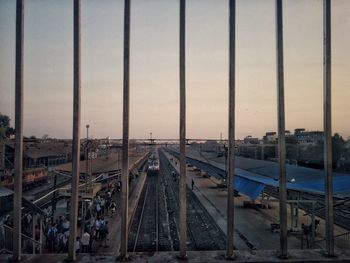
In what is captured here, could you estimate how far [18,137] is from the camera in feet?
12.5

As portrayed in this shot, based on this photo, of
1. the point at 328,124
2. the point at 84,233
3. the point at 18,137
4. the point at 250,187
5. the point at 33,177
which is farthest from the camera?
the point at 33,177

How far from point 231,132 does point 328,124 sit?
1048mm

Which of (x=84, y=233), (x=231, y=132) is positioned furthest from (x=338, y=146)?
(x=231, y=132)

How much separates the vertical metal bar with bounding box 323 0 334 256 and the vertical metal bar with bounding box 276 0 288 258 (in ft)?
1.50

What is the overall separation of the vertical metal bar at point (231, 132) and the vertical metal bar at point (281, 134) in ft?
1.64

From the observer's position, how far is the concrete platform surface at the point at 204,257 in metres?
3.81

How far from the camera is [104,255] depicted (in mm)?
3980

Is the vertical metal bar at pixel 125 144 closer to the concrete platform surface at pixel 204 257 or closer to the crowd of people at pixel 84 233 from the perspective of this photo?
the concrete platform surface at pixel 204 257

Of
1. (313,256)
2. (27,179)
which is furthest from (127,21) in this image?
(27,179)

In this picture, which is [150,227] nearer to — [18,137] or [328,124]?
[18,137]

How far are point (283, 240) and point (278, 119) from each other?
132cm

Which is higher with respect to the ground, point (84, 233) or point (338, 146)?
point (338, 146)

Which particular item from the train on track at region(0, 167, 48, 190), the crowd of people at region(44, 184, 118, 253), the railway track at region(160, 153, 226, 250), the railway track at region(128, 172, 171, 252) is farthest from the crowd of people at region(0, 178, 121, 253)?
the train on track at region(0, 167, 48, 190)

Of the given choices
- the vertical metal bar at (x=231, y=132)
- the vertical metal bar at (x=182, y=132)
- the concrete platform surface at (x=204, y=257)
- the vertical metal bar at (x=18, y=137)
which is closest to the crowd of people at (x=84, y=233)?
the concrete platform surface at (x=204, y=257)
